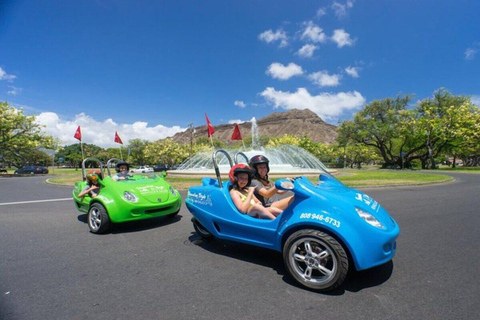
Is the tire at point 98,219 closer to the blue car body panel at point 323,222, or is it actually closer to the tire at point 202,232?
the tire at point 202,232

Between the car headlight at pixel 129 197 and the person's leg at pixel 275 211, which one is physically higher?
the car headlight at pixel 129 197

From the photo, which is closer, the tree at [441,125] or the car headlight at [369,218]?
the car headlight at [369,218]

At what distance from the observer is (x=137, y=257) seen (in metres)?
3.76

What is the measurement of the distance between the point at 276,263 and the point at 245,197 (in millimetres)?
1019

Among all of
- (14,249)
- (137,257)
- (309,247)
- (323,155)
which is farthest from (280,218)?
(323,155)

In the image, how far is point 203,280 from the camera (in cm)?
299

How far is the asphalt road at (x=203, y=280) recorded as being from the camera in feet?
7.77

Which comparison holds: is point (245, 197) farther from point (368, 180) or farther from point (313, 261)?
point (368, 180)

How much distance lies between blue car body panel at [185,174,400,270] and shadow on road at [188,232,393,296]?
1.20 ft

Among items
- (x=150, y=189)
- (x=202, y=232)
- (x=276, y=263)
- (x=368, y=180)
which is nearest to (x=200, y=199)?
(x=202, y=232)

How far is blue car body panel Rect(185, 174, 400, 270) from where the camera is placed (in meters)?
2.59

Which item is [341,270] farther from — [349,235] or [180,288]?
[180,288]

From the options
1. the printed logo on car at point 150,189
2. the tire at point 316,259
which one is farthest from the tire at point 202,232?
the tire at point 316,259

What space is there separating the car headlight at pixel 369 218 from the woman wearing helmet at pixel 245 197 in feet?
3.22
